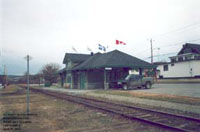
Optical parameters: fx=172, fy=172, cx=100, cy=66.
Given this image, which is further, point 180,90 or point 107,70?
point 107,70

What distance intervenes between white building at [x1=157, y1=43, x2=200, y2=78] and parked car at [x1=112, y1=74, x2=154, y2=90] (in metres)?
21.7

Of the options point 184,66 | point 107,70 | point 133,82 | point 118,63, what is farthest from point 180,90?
point 184,66

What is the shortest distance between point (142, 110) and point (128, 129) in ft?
10.9

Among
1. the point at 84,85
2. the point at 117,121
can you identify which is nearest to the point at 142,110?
the point at 117,121

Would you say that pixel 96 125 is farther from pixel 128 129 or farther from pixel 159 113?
pixel 159 113

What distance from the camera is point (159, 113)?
8.00 metres

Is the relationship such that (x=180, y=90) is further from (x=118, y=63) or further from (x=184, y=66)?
(x=184, y=66)

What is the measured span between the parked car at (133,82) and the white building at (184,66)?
21.7m

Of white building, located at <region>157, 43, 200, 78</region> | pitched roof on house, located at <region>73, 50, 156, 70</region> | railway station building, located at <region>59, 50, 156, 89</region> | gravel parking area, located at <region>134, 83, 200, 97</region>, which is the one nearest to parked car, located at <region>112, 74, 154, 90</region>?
gravel parking area, located at <region>134, 83, 200, 97</region>

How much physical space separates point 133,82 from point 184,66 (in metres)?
25.6

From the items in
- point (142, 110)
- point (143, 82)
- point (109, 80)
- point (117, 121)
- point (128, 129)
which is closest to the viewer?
point (128, 129)

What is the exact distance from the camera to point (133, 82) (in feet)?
70.3

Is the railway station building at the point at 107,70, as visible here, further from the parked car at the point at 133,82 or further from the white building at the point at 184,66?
the white building at the point at 184,66

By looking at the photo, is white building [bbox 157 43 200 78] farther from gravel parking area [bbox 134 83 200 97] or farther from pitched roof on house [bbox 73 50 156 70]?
gravel parking area [bbox 134 83 200 97]
